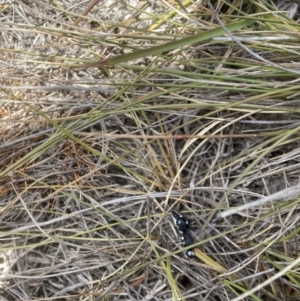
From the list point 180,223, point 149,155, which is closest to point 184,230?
point 180,223

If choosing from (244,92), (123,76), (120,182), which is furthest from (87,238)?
(244,92)

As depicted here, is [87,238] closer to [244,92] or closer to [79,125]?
[79,125]

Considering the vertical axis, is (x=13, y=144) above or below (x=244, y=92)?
below

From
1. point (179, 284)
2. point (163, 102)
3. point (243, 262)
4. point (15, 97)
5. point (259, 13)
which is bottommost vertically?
point (179, 284)

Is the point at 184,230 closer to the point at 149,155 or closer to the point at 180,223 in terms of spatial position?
the point at 180,223
